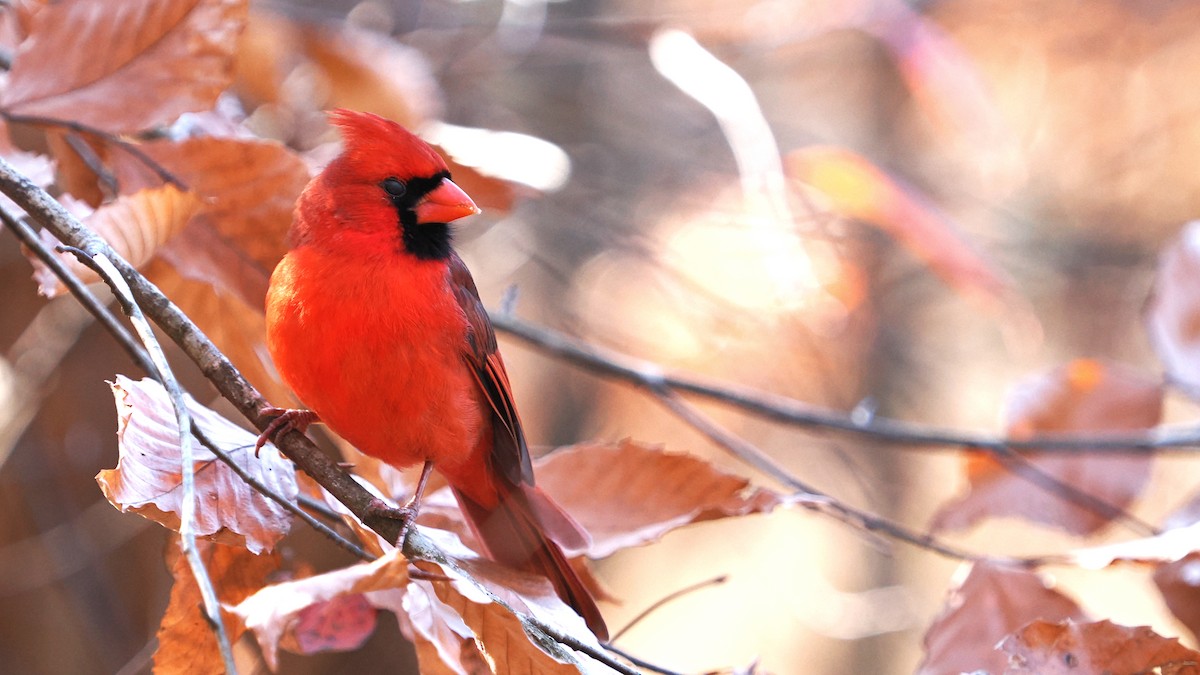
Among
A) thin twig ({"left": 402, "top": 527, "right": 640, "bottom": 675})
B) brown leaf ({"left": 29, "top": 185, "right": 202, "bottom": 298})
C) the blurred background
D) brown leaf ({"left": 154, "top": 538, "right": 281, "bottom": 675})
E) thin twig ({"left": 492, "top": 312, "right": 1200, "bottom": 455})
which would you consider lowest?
the blurred background

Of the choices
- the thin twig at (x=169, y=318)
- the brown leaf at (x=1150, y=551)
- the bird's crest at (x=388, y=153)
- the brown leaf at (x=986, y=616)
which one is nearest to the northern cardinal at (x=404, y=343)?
the bird's crest at (x=388, y=153)

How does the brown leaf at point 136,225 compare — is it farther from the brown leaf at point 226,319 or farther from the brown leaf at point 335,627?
the brown leaf at point 335,627

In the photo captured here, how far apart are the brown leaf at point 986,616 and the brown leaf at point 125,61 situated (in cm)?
111

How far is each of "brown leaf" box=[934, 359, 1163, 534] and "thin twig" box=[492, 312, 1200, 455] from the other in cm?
6

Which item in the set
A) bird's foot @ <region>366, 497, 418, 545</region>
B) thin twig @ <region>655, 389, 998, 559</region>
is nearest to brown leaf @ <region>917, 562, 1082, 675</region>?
thin twig @ <region>655, 389, 998, 559</region>

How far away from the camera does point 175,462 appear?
1.00 m

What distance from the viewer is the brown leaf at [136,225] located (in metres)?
1.21

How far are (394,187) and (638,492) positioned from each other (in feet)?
1.77

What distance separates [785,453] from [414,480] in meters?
3.33

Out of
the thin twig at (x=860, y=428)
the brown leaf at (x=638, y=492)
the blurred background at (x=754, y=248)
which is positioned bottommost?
the blurred background at (x=754, y=248)

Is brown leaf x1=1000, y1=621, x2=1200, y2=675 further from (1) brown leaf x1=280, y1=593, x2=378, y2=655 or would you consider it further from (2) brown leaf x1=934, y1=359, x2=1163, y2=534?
(1) brown leaf x1=280, y1=593, x2=378, y2=655

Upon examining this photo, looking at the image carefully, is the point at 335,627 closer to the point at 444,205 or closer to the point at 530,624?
the point at 530,624

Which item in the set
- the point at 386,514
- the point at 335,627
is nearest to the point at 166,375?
the point at 386,514

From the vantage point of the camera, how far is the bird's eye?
153cm
